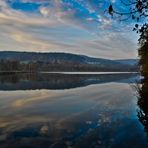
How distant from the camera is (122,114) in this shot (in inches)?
842

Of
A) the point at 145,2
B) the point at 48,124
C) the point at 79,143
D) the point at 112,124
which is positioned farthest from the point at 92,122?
the point at 145,2

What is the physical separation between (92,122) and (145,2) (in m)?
9.06

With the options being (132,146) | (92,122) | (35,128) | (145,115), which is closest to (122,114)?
(145,115)

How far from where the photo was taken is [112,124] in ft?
56.7

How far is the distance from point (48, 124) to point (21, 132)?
268 cm

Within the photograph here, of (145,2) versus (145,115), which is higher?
(145,2)

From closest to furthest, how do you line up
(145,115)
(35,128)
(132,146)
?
(132,146) < (35,128) < (145,115)

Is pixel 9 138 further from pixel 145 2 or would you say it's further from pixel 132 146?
pixel 145 2

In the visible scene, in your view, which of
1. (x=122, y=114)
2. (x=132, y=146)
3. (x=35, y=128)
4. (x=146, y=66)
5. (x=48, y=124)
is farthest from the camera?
(x=146, y=66)

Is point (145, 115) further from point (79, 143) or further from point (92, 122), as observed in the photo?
point (79, 143)

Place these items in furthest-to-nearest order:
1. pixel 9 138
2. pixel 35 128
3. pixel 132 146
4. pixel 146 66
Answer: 1. pixel 146 66
2. pixel 35 128
3. pixel 9 138
4. pixel 132 146

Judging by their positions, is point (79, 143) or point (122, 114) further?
point (122, 114)

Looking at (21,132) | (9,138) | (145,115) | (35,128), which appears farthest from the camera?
(145,115)

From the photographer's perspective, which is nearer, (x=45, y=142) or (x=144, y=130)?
(x=45, y=142)
